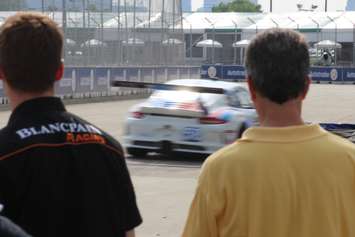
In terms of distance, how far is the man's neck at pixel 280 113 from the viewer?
3000mm

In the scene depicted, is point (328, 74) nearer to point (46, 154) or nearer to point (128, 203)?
point (128, 203)

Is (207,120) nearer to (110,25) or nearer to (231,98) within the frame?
(231,98)

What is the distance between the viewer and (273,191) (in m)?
2.93

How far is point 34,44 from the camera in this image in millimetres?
2852

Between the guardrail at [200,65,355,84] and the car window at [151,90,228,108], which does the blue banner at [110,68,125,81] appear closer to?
the guardrail at [200,65,355,84]

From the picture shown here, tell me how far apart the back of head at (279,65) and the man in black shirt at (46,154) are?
596 millimetres

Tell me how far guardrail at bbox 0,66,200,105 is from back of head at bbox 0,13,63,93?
85.1ft

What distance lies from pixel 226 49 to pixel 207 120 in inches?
2383

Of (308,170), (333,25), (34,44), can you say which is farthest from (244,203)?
(333,25)

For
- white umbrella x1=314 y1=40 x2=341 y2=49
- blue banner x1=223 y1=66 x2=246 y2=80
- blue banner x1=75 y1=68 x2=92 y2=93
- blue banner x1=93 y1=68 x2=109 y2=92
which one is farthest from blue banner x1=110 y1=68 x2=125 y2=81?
white umbrella x1=314 y1=40 x2=341 y2=49

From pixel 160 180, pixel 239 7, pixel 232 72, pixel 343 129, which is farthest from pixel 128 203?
pixel 239 7

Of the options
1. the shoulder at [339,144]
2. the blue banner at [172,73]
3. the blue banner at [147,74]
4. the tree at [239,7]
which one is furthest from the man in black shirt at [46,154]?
the tree at [239,7]

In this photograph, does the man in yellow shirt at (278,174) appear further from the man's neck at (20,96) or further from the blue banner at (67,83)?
the blue banner at (67,83)

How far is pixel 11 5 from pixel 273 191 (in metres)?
32.4
